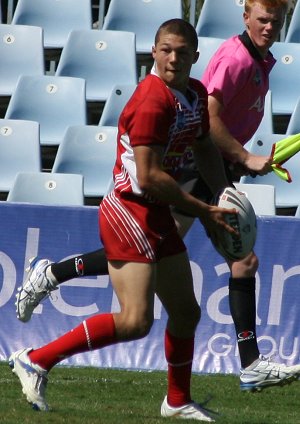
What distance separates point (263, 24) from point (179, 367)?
170 centimetres

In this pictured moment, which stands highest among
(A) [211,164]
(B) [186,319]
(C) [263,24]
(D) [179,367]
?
(C) [263,24]

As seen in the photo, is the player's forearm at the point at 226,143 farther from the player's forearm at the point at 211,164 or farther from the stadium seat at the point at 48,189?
the stadium seat at the point at 48,189

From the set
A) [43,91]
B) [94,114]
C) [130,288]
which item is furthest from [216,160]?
[94,114]

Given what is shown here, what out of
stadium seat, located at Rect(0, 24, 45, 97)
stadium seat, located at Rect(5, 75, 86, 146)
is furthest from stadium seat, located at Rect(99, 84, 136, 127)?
stadium seat, located at Rect(0, 24, 45, 97)

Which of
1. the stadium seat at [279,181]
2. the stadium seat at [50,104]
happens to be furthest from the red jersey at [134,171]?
the stadium seat at [50,104]

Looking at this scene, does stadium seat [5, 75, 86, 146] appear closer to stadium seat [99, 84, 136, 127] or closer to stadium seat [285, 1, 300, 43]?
stadium seat [99, 84, 136, 127]

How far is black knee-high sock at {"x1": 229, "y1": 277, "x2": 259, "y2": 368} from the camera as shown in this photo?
19.1 ft

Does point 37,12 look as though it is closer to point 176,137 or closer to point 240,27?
point 240,27

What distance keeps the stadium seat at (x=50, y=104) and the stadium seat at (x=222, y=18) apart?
5.64ft

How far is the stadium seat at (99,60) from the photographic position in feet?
32.7

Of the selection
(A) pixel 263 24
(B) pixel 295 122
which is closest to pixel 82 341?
(A) pixel 263 24

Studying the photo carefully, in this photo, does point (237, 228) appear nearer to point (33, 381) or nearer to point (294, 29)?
point (33, 381)

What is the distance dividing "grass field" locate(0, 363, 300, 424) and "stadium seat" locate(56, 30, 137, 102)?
369 cm

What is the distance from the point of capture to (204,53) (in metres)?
9.84
